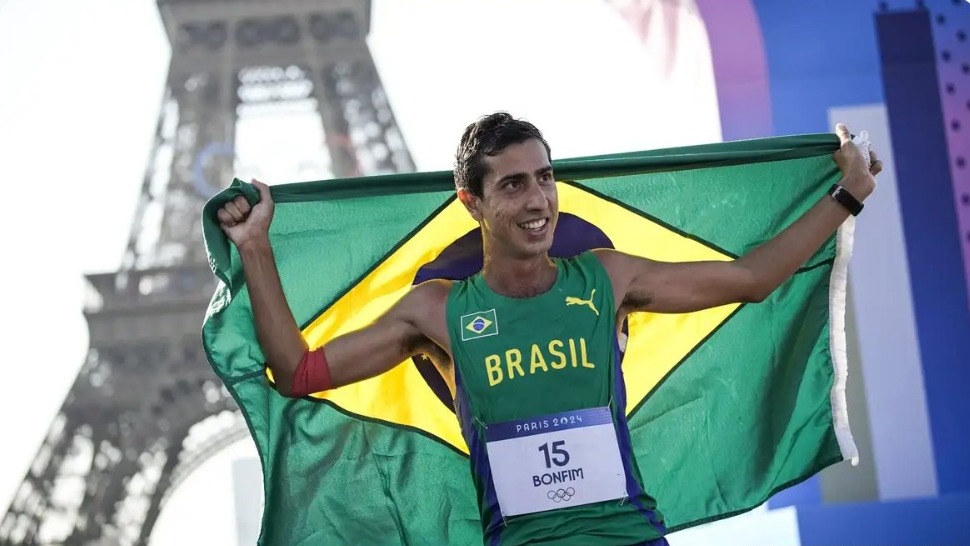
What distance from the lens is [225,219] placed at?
213cm

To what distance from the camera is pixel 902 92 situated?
504 cm

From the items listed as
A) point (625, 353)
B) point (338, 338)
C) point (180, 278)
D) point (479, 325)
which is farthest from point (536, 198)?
point (180, 278)

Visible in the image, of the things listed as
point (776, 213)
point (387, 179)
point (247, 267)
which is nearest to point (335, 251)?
point (387, 179)

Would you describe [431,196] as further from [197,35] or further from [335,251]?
[197,35]

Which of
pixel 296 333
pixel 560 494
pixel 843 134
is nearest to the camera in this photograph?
pixel 560 494

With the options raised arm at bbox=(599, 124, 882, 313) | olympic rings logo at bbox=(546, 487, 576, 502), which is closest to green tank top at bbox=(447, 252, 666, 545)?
olympic rings logo at bbox=(546, 487, 576, 502)

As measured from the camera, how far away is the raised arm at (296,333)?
2094 millimetres

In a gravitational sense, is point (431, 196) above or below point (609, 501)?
above

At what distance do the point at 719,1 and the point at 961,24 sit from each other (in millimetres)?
1192

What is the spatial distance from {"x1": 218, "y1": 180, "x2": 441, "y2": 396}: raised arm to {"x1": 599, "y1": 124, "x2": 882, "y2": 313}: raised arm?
0.39 meters

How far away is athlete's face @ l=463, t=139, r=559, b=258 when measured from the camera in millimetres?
1992

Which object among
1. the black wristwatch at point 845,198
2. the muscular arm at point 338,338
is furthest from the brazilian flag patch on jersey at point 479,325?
the black wristwatch at point 845,198

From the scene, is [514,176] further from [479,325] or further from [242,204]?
[242,204]

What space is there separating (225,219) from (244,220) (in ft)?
0.13
